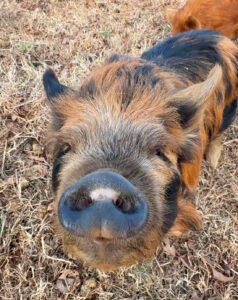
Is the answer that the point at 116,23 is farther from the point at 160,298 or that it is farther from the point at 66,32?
the point at 160,298

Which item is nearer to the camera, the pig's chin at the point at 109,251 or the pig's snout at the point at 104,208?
the pig's snout at the point at 104,208

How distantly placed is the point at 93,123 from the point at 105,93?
0.24 meters

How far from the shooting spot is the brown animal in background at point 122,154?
168 centimetres

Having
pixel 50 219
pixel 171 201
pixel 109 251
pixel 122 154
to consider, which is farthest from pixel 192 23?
pixel 109 251

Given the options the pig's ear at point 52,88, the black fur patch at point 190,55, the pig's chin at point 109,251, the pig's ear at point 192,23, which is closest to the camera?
the pig's chin at point 109,251

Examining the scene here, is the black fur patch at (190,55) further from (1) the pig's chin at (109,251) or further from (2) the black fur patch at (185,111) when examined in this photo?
(1) the pig's chin at (109,251)

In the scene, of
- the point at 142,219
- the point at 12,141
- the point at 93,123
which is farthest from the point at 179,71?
the point at 12,141

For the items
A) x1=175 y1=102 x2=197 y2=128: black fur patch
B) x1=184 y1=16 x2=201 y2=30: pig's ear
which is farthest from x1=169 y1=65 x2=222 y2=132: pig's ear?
x1=184 y1=16 x2=201 y2=30: pig's ear

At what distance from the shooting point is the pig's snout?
1643 millimetres

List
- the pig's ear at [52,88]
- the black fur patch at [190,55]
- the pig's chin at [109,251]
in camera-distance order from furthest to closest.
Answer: the black fur patch at [190,55]
the pig's ear at [52,88]
the pig's chin at [109,251]

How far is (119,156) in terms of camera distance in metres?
1.99

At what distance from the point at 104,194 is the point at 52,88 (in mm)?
1241

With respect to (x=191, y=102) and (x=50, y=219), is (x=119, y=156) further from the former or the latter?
(x=50, y=219)

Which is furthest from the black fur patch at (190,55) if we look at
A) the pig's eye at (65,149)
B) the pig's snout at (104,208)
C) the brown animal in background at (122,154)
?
the pig's snout at (104,208)
